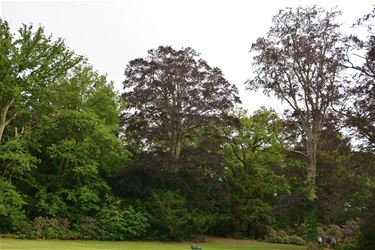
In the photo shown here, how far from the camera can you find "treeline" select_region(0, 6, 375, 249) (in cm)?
2781

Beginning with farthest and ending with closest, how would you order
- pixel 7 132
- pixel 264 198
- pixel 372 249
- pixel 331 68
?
pixel 264 198 < pixel 7 132 < pixel 331 68 < pixel 372 249

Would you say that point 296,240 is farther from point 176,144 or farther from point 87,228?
point 87,228

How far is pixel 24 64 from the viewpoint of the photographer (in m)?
28.3

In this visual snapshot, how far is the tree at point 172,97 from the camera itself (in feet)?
118

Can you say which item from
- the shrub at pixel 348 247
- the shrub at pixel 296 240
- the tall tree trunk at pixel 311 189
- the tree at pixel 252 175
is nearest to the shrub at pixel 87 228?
the tree at pixel 252 175

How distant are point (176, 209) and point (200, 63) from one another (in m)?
12.6

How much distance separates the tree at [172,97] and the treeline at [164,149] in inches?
3.6

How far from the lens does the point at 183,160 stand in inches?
1401

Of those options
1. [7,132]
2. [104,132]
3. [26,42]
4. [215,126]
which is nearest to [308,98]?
[215,126]

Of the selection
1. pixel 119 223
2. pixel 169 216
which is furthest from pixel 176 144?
pixel 119 223

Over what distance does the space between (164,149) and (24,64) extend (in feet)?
46.9

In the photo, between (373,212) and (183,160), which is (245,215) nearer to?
(183,160)

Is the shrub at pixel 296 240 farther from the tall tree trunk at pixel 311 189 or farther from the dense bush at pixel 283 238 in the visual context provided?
the tall tree trunk at pixel 311 189

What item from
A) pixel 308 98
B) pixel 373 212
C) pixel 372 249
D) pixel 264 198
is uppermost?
pixel 308 98
